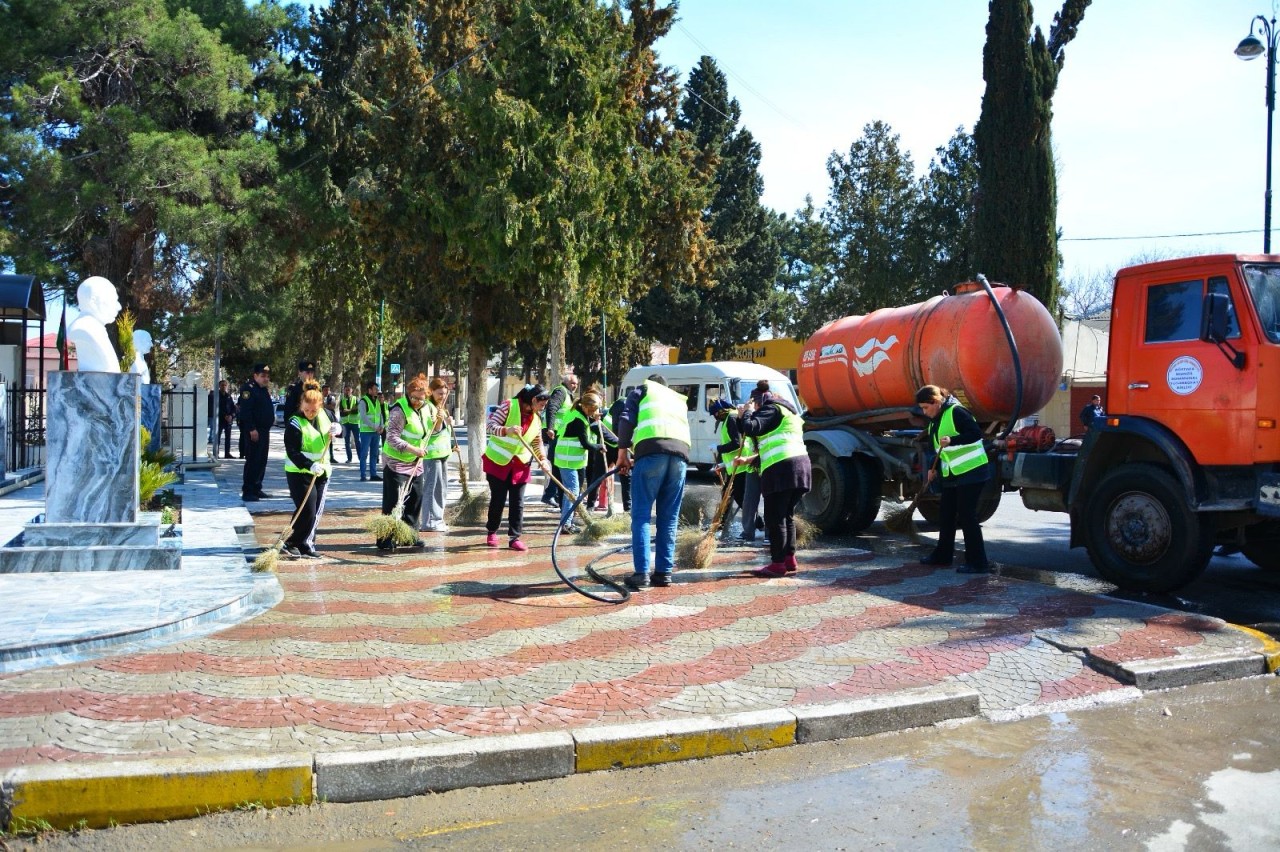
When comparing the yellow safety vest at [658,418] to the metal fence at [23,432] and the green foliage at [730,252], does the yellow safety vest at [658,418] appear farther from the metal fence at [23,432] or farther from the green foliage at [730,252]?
the green foliage at [730,252]

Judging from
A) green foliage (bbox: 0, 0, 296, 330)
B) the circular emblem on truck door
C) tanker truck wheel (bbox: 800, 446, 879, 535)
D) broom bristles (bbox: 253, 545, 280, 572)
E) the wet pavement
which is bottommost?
the wet pavement

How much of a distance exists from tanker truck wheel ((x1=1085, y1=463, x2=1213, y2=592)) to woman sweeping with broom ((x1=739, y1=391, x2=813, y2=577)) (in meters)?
2.52

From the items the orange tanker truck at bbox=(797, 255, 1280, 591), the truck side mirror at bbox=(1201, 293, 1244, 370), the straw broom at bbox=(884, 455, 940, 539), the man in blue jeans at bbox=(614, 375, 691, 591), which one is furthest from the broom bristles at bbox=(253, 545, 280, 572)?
the truck side mirror at bbox=(1201, 293, 1244, 370)

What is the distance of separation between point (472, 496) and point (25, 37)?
12752 millimetres

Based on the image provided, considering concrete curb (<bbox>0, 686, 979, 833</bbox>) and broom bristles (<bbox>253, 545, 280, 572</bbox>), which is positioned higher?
broom bristles (<bbox>253, 545, 280, 572</bbox>)

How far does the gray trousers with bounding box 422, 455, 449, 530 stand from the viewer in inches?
439

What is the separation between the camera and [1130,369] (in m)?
8.57

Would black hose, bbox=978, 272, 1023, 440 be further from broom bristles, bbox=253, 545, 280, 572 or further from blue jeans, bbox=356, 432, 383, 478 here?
blue jeans, bbox=356, 432, 383, 478

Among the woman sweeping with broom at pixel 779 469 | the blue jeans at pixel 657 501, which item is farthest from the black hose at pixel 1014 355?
the blue jeans at pixel 657 501

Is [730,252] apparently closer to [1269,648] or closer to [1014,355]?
[1014,355]

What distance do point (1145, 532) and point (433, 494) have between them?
23.3 feet

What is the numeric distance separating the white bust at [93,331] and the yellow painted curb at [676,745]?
6.41 m

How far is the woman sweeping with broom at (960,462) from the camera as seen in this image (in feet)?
29.7

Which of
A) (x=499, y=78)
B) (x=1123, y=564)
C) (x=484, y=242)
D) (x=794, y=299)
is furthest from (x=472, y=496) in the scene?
(x=794, y=299)
